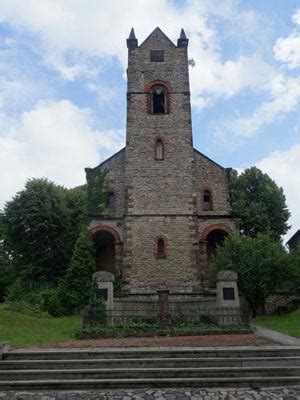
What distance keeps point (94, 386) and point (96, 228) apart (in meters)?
17.6

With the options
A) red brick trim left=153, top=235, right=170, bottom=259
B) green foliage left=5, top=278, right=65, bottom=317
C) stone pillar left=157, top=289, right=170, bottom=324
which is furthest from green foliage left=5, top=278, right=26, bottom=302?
stone pillar left=157, top=289, right=170, bottom=324

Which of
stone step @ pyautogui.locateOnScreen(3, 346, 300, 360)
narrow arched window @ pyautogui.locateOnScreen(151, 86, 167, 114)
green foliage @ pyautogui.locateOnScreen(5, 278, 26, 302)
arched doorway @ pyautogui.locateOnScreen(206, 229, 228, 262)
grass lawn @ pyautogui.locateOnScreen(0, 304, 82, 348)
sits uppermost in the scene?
narrow arched window @ pyautogui.locateOnScreen(151, 86, 167, 114)

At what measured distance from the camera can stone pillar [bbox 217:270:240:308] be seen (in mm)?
16094

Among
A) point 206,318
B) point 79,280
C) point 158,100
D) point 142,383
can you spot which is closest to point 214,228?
point 79,280

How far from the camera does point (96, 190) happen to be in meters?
27.4

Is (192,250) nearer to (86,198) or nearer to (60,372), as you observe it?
(86,198)

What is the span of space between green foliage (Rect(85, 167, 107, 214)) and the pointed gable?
928cm

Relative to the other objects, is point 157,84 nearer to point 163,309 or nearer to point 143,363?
point 163,309

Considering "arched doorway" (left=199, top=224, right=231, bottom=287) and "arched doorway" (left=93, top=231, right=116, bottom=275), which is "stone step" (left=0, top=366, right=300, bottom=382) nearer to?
"arched doorway" (left=199, top=224, right=231, bottom=287)

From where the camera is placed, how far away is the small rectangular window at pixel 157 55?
2802 cm

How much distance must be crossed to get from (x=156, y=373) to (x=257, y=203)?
2389 cm

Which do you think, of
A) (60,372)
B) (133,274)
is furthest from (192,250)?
(60,372)

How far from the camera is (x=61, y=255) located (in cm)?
2523

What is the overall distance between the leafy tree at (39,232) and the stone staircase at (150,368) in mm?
15608
